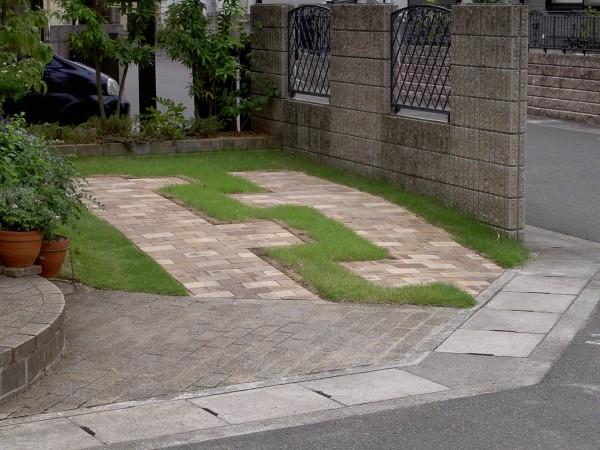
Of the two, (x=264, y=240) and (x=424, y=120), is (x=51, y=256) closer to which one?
(x=264, y=240)

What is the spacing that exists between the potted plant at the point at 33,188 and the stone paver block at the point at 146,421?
2388 mm

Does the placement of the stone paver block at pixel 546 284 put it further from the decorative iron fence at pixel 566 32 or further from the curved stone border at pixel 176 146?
the decorative iron fence at pixel 566 32

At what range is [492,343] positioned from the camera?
766 centimetres

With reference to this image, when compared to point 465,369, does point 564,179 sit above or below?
above

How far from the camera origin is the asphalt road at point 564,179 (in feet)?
39.3

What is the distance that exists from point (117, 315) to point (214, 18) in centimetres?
867

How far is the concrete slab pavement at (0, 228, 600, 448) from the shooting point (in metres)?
5.97

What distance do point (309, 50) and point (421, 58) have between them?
2520mm

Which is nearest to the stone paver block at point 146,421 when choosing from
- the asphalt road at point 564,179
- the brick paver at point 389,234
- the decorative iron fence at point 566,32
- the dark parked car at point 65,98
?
the brick paver at point 389,234

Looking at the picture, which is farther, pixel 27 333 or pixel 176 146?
pixel 176 146

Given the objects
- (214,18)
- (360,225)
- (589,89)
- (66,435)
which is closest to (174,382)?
(66,435)

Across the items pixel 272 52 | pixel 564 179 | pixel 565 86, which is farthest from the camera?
pixel 565 86

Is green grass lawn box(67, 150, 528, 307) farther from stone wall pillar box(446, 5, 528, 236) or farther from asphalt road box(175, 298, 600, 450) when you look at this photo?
asphalt road box(175, 298, 600, 450)

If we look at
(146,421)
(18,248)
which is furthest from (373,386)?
(18,248)
